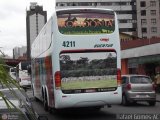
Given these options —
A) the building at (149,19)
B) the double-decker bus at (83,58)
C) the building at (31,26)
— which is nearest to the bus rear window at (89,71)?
the double-decker bus at (83,58)

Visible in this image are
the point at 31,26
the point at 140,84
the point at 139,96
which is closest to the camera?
the point at 139,96

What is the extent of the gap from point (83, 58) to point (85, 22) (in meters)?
1.30

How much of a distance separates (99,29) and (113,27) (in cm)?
51

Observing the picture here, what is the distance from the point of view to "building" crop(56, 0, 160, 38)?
124 meters

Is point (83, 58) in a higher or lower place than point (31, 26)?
lower

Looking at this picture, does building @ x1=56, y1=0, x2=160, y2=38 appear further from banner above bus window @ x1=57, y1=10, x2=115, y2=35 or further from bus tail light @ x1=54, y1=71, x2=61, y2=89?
bus tail light @ x1=54, y1=71, x2=61, y2=89

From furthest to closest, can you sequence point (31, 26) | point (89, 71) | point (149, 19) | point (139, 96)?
point (149, 19) < point (31, 26) < point (139, 96) < point (89, 71)

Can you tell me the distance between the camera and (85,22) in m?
15.2

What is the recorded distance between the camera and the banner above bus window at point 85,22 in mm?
14891

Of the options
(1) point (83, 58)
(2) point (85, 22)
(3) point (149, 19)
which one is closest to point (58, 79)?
(1) point (83, 58)

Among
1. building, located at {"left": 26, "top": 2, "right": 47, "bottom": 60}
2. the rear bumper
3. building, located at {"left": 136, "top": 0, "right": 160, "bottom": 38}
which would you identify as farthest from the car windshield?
building, located at {"left": 136, "top": 0, "right": 160, "bottom": 38}

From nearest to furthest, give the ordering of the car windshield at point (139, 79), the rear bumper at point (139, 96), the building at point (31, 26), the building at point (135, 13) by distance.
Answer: the building at point (31, 26) < the rear bumper at point (139, 96) < the car windshield at point (139, 79) < the building at point (135, 13)

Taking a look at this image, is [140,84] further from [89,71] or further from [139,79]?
[89,71]

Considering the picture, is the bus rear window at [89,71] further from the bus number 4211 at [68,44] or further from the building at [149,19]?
the building at [149,19]
